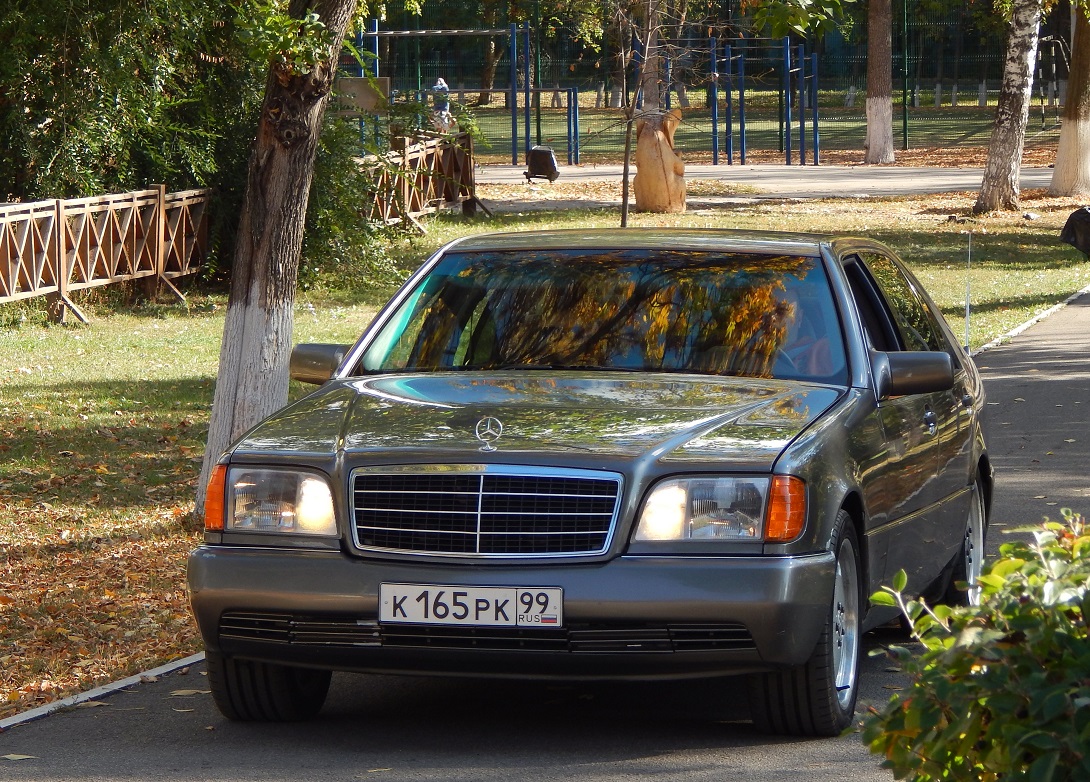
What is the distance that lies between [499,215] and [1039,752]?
88.3 feet

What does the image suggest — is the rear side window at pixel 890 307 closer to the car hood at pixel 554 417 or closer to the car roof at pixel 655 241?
the car roof at pixel 655 241

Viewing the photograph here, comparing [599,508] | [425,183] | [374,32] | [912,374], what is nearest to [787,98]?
[374,32]

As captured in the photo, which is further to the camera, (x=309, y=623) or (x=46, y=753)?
(x=46, y=753)

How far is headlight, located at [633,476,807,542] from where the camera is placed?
4785 millimetres

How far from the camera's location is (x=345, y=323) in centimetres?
1741

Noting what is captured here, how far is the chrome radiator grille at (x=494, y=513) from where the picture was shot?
4785 mm

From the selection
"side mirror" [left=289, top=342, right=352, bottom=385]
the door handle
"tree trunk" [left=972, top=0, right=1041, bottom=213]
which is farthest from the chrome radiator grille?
"tree trunk" [left=972, top=0, right=1041, bottom=213]

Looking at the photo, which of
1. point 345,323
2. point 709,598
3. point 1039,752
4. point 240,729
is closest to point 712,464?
point 709,598

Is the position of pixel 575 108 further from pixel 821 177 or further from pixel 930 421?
pixel 930 421

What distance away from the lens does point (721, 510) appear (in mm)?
4820

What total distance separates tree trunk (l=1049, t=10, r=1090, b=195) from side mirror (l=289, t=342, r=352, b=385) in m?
27.1

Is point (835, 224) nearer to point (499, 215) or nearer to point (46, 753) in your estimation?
point (499, 215)

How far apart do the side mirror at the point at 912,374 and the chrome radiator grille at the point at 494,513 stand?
1.37m

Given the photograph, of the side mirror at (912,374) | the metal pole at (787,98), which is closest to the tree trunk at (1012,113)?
the metal pole at (787,98)
